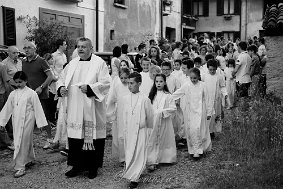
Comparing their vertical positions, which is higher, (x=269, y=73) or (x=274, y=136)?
(x=269, y=73)

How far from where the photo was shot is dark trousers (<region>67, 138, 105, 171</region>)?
6.62 metres

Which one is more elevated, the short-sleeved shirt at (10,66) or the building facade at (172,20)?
the building facade at (172,20)

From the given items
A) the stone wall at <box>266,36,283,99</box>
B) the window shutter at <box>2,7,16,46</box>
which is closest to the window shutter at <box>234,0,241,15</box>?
the window shutter at <box>2,7,16,46</box>

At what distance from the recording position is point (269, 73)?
9203mm

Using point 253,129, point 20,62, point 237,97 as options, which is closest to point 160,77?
point 253,129

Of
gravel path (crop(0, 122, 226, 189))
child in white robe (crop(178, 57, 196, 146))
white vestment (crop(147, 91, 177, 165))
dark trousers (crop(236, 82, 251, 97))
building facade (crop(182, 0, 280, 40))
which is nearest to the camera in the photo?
gravel path (crop(0, 122, 226, 189))

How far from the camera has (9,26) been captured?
1380cm

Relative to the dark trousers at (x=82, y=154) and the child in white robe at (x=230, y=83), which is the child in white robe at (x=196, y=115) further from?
the child in white robe at (x=230, y=83)

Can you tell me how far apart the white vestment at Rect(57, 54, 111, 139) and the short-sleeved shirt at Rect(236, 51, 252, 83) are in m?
7.77

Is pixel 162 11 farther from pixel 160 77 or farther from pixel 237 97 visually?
pixel 160 77

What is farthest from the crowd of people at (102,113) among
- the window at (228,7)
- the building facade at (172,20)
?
the window at (228,7)

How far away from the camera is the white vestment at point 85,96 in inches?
257

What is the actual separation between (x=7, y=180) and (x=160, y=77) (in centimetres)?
290

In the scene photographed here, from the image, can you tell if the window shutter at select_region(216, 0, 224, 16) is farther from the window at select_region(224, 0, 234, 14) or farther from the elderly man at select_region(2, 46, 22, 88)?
the elderly man at select_region(2, 46, 22, 88)
